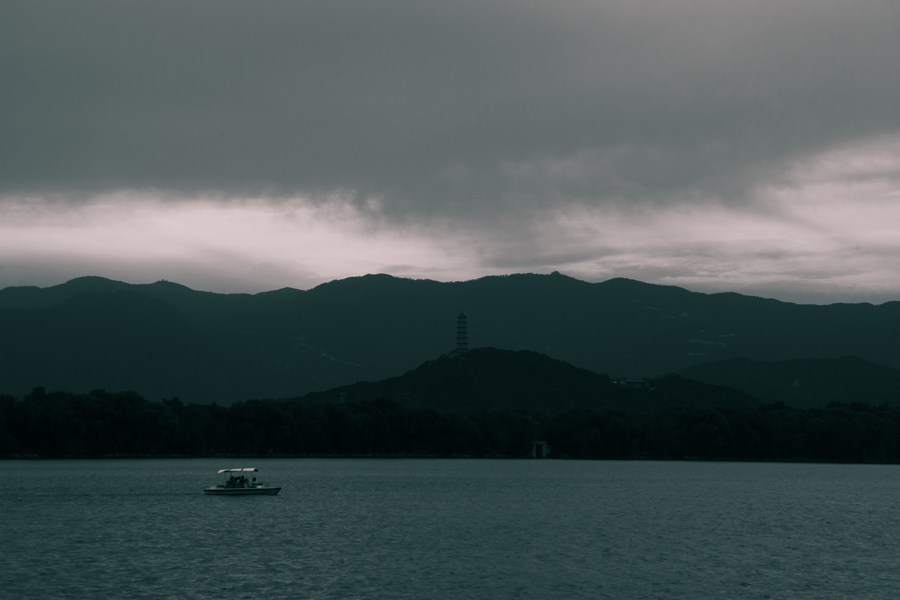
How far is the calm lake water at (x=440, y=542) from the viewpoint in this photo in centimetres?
6378

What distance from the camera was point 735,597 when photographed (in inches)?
2440

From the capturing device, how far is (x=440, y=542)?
3361 inches

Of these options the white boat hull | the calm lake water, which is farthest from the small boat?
the calm lake water

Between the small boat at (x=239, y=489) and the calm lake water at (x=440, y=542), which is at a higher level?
the small boat at (x=239, y=489)

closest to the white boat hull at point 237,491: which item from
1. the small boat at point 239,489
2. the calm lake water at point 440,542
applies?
the small boat at point 239,489

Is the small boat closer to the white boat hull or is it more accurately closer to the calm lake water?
the white boat hull

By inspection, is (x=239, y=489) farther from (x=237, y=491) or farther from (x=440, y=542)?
(x=440, y=542)

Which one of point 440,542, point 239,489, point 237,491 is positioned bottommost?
point 440,542

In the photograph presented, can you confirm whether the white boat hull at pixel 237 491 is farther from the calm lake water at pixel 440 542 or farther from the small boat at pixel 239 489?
the calm lake water at pixel 440 542

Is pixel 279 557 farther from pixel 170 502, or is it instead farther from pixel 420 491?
pixel 420 491

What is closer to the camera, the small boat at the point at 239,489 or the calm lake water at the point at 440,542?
the calm lake water at the point at 440,542

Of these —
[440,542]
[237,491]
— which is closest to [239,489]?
[237,491]

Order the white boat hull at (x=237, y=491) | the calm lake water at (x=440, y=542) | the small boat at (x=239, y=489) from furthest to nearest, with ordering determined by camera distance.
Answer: the small boat at (x=239, y=489), the white boat hull at (x=237, y=491), the calm lake water at (x=440, y=542)

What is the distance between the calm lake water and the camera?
6378 cm
